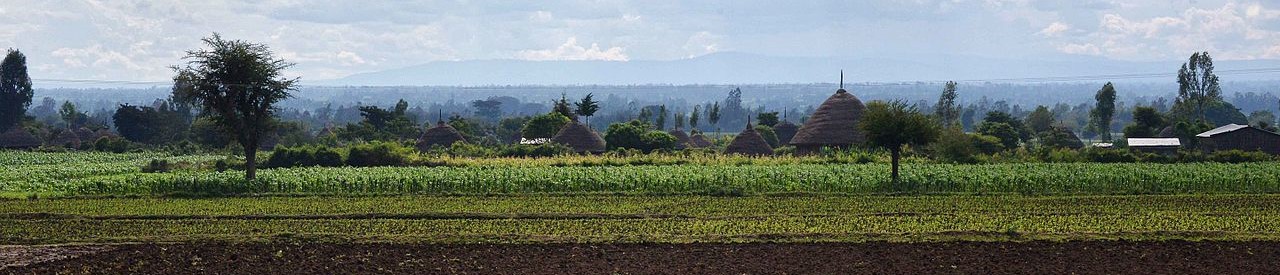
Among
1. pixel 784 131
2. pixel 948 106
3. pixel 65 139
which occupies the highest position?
pixel 948 106

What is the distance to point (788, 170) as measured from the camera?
4128 cm

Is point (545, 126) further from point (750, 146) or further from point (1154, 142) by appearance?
point (1154, 142)

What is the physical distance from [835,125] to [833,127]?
16 cm

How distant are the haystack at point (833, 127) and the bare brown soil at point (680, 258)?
114ft

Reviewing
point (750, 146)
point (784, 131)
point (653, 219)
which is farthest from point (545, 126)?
point (653, 219)

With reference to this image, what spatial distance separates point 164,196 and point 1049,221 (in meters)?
22.6

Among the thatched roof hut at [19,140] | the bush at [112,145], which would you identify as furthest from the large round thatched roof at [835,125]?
the thatched roof hut at [19,140]

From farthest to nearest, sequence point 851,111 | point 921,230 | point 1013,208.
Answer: point 851,111 < point 1013,208 < point 921,230

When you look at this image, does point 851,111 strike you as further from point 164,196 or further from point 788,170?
point 164,196

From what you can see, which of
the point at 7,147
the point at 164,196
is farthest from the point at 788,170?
the point at 7,147

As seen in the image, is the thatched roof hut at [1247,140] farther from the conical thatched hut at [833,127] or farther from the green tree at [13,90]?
the green tree at [13,90]

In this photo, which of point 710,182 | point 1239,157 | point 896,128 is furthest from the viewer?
point 1239,157

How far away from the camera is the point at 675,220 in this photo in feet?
89.7

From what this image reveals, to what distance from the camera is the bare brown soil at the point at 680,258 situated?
65.2 ft
